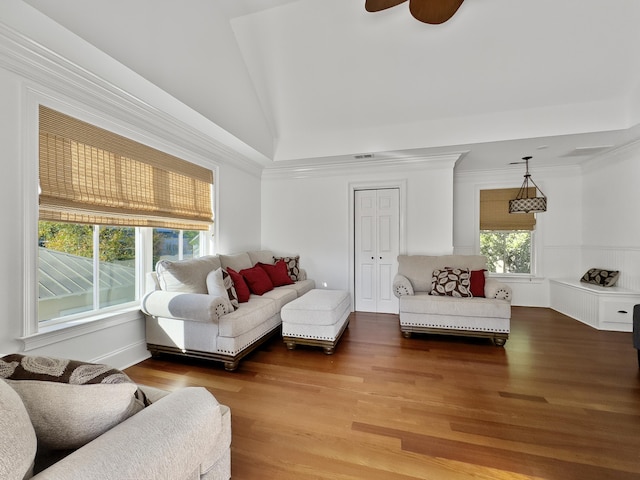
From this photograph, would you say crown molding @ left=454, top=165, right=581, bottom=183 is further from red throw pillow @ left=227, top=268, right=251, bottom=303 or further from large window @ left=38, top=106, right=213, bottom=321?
large window @ left=38, top=106, right=213, bottom=321

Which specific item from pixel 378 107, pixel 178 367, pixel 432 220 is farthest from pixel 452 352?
pixel 378 107

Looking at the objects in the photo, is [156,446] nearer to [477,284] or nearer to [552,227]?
[477,284]

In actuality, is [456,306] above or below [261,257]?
below

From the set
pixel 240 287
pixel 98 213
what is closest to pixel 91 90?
pixel 98 213

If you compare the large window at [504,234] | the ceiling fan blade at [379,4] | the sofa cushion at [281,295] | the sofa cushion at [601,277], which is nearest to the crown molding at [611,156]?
the large window at [504,234]

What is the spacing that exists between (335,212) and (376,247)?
0.90 meters

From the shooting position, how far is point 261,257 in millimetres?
4453

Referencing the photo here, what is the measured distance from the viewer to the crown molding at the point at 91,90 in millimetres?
1789

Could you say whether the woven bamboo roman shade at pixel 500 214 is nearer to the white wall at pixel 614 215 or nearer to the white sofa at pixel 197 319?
the white wall at pixel 614 215

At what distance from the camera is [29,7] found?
1517 millimetres

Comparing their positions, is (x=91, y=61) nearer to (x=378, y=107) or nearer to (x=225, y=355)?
(x=225, y=355)

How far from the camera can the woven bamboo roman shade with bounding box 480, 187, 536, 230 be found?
488 centimetres

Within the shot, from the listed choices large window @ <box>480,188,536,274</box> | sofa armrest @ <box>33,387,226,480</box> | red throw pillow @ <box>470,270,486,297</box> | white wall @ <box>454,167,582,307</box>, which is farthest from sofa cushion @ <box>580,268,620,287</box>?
sofa armrest @ <box>33,387,226,480</box>

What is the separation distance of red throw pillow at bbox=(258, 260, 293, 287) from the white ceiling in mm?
1678
